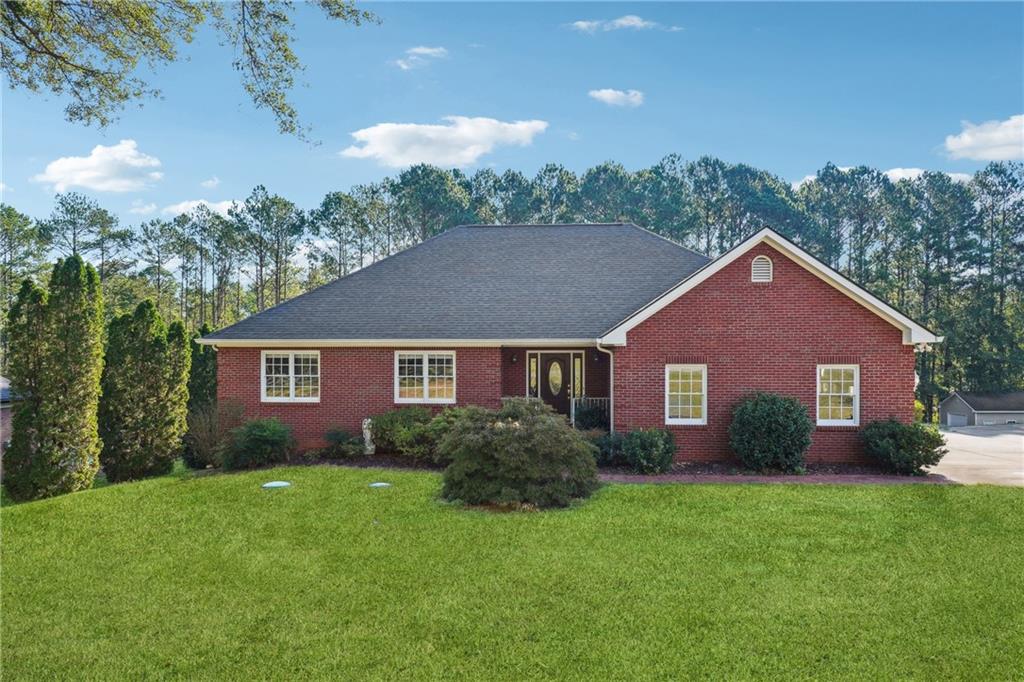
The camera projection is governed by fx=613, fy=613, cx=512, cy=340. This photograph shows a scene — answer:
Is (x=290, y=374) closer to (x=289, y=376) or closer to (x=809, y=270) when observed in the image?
(x=289, y=376)

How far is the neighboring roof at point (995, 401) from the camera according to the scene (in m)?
27.3

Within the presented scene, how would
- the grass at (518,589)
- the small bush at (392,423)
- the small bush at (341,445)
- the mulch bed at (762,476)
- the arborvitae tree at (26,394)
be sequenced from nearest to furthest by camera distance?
1. the grass at (518,589)
2. the arborvitae tree at (26,394)
3. the mulch bed at (762,476)
4. the small bush at (392,423)
5. the small bush at (341,445)

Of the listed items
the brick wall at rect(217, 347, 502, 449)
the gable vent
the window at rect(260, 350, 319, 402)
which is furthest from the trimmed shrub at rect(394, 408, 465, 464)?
the gable vent

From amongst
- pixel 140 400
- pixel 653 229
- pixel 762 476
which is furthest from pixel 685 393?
pixel 653 229

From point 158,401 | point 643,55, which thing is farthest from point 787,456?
point 158,401

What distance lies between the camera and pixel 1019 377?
33438mm

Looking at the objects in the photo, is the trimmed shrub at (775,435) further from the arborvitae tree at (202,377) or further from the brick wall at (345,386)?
the arborvitae tree at (202,377)

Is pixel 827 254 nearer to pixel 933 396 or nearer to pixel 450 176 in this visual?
pixel 933 396

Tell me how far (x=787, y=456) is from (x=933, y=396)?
3032 centimetres

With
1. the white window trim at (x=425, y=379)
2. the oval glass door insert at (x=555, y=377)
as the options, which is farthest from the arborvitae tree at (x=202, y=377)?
the oval glass door insert at (x=555, y=377)

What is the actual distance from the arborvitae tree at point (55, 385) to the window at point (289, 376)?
4272 millimetres

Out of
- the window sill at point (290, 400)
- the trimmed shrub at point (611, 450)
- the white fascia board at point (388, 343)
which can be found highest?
the white fascia board at point (388, 343)

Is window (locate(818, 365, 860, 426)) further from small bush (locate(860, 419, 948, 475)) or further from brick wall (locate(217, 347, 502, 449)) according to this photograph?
brick wall (locate(217, 347, 502, 449))

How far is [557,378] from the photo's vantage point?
17.7 meters
